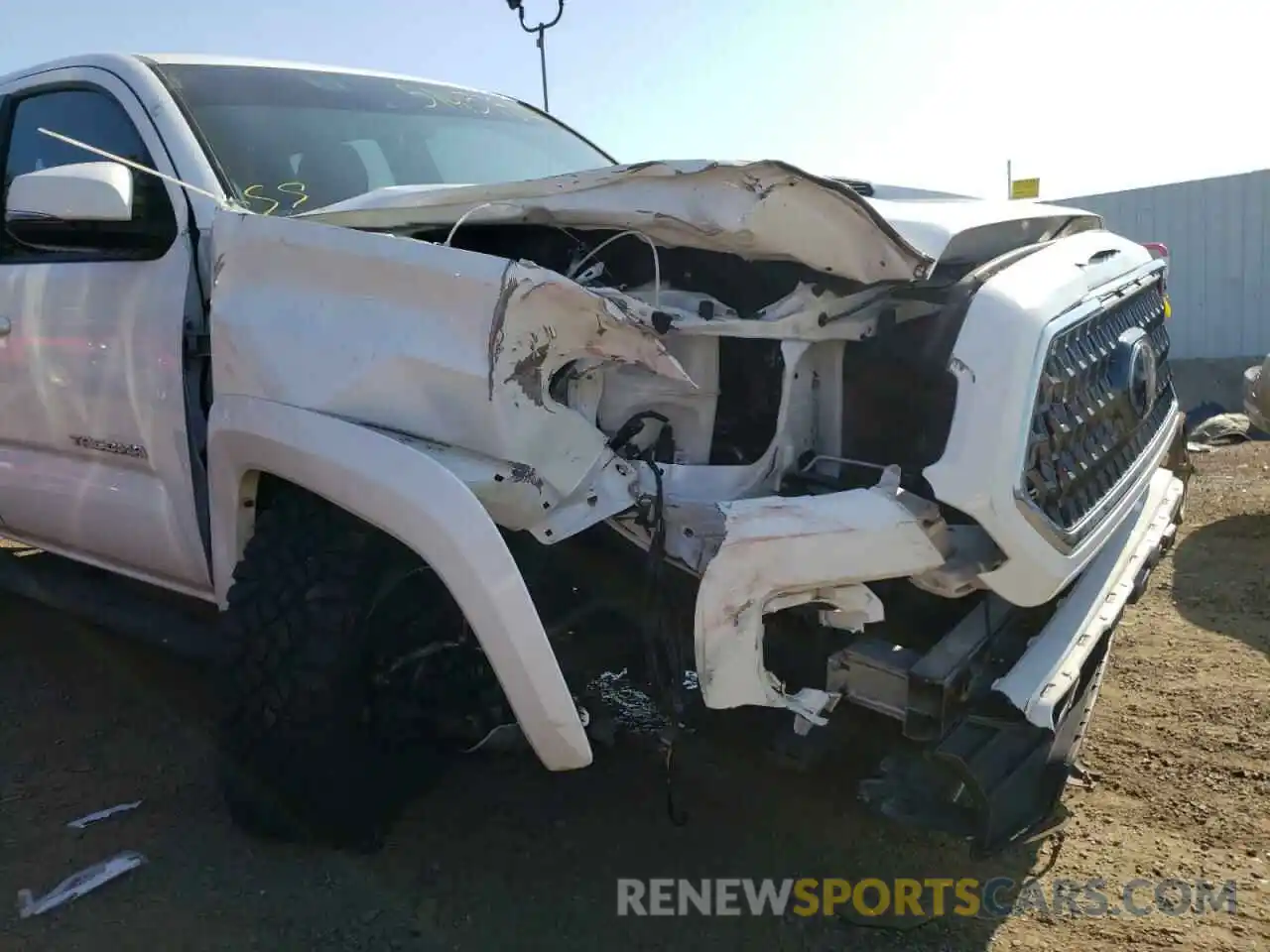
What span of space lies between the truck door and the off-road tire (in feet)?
2.03

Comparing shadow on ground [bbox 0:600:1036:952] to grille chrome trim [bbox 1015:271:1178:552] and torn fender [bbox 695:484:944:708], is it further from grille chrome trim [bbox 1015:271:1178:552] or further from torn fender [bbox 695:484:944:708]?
grille chrome trim [bbox 1015:271:1178:552]

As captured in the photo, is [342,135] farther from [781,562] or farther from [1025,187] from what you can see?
[1025,187]

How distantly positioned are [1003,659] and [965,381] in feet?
2.20

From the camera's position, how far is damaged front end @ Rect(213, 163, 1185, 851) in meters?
2.12

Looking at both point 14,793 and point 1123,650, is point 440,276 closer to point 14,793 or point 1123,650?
point 14,793

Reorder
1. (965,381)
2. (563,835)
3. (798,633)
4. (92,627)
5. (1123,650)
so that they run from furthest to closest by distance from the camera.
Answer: (92,627) → (1123,650) → (563,835) → (798,633) → (965,381)

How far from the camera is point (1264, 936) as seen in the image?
2.36m

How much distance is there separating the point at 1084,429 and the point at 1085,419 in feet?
0.09

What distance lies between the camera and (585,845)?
282cm

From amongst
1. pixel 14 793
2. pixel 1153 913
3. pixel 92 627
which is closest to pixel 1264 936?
pixel 1153 913

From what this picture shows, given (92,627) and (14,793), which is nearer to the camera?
(14,793)

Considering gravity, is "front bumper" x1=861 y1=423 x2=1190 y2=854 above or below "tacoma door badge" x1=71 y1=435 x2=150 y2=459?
below

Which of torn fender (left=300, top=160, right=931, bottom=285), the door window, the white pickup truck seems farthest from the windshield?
torn fender (left=300, top=160, right=931, bottom=285)

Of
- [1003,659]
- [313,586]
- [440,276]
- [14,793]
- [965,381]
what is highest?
[440,276]
